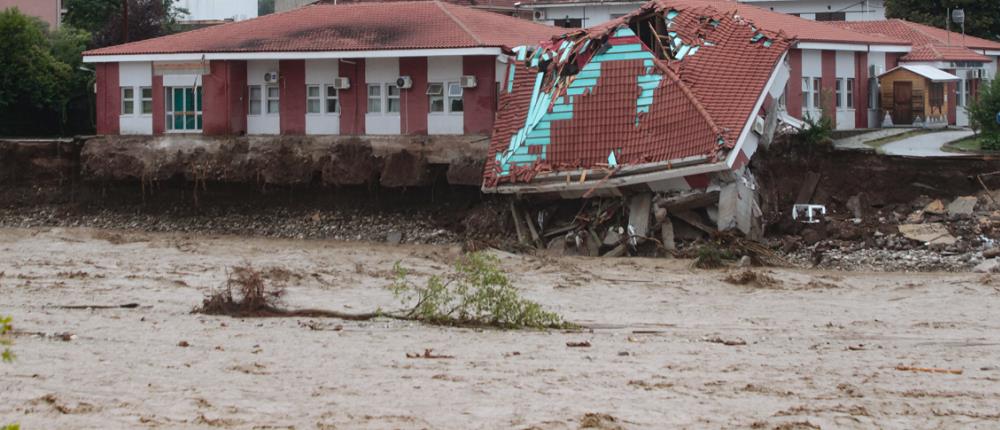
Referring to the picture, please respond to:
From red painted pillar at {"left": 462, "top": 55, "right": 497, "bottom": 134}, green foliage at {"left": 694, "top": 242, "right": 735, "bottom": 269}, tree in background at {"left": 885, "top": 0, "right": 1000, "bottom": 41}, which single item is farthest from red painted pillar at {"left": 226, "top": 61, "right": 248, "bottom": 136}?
tree in background at {"left": 885, "top": 0, "right": 1000, "bottom": 41}

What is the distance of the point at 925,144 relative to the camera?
35.3 meters

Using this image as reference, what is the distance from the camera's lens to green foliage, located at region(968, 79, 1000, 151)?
109 feet

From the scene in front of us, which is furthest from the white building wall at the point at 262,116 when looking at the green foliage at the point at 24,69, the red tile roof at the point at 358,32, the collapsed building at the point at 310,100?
the green foliage at the point at 24,69

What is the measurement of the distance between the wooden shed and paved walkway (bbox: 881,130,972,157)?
6.68ft

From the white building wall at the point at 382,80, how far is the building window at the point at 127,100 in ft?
25.8

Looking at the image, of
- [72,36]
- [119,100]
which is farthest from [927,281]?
[72,36]

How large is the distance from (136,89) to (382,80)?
8165 mm

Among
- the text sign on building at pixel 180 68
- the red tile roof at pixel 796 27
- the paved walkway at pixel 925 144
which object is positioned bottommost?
the paved walkway at pixel 925 144

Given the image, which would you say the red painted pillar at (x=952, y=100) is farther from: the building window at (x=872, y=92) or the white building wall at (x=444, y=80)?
the white building wall at (x=444, y=80)

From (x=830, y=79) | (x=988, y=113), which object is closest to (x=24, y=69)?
(x=830, y=79)

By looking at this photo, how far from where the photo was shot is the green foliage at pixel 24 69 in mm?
46438

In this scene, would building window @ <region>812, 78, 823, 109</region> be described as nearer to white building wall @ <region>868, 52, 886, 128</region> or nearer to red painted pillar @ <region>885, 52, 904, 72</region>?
white building wall @ <region>868, 52, 886, 128</region>

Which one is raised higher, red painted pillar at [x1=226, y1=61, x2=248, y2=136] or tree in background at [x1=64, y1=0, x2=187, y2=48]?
tree in background at [x1=64, y1=0, x2=187, y2=48]

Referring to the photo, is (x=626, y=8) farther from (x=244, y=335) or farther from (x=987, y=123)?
(x=244, y=335)
